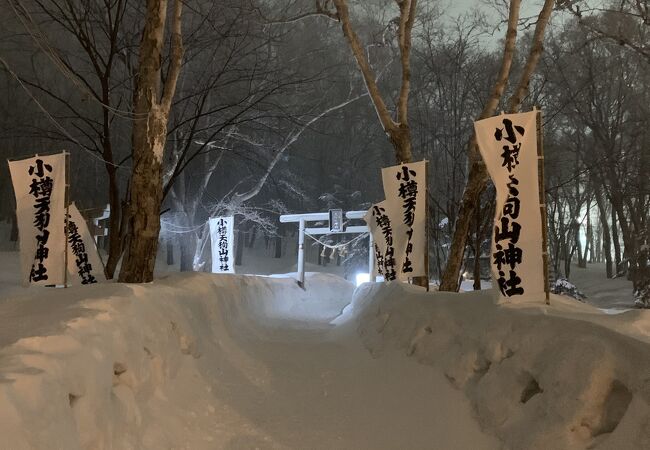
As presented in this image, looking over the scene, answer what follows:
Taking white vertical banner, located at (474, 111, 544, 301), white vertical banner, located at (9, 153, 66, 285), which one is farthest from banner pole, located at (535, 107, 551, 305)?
white vertical banner, located at (9, 153, 66, 285)

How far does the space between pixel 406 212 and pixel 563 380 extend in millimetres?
6195

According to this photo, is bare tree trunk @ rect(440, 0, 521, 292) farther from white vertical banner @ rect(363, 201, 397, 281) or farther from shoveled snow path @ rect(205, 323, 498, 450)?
shoveled snow path @ rect(205, 323, 498, 450)

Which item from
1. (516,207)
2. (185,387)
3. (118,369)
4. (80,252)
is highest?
(516,207)

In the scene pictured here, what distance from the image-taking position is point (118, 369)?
13.5 feet

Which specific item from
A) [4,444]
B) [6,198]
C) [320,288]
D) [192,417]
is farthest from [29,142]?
[4,444]

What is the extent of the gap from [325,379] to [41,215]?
17.0 feet

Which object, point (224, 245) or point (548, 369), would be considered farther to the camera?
point (224, 245)

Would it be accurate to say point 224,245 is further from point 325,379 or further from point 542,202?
point 542,202

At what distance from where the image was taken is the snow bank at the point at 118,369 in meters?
2.66

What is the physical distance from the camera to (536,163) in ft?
18.0

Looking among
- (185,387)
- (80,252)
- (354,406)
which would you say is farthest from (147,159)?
(354,406)

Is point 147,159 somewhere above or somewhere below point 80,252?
above

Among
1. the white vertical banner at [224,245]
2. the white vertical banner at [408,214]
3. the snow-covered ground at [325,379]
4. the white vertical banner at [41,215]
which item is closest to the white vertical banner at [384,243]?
the white vertical banner at [408,214]

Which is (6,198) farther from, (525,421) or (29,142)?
(525,421)
